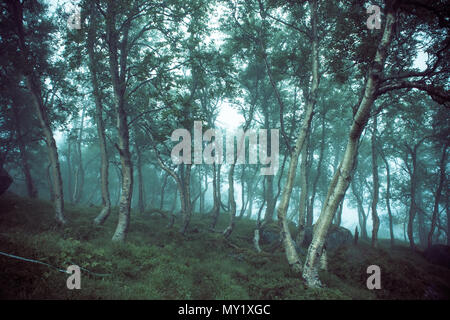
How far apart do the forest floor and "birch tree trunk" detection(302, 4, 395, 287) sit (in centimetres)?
90

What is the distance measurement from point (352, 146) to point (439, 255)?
56.4ft

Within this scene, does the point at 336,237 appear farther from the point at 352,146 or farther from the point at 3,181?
the point at 3,181

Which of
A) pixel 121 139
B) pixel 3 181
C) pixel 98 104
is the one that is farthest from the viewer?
pixel 3 181

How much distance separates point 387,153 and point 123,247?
28.7 meters

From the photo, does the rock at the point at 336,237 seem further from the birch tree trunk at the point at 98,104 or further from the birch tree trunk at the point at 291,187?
the birch tree trunk at the point at 98,104

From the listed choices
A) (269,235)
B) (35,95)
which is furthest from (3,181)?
(269,235)

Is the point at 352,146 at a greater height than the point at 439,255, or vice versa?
the point at 352,146

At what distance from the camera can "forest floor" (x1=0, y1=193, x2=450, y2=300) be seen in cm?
511

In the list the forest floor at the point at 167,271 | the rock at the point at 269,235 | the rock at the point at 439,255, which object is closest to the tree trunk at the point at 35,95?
the forest floor at the point at 167,271

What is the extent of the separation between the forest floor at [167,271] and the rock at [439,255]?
4174mm

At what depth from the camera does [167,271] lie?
7.31 m
